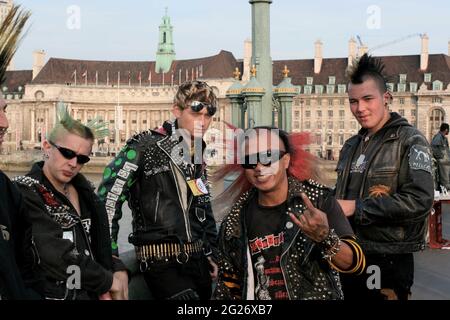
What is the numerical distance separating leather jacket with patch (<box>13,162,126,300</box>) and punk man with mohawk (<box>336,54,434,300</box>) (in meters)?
1.18

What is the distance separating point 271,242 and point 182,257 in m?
1.09

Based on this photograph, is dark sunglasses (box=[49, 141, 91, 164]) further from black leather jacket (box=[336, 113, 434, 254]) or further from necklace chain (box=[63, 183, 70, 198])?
black leather jacket (box=[336, 113, 434, 254])

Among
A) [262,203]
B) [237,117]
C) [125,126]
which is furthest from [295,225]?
[125,126]

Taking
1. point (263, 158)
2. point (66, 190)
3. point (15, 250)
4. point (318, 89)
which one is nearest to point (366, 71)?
point (263, 158)

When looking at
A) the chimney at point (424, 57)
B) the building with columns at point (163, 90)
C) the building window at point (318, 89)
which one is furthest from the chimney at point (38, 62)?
the chimney at point (424, 57)

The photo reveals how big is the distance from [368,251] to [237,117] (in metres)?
13.8

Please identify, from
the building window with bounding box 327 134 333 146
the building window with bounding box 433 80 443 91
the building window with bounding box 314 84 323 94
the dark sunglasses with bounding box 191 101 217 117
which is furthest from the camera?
the building window with bounding box 314 84 323 94

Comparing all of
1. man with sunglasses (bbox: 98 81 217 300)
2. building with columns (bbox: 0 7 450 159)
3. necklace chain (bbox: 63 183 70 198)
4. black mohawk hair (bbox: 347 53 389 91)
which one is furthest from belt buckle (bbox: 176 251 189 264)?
building with columns (bbox: 0 7 450 159)

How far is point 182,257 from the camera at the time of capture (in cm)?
374

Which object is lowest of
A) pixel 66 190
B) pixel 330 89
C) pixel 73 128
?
pixel 66 190

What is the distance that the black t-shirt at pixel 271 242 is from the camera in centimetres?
272

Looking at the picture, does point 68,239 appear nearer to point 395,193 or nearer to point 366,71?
point 395,193

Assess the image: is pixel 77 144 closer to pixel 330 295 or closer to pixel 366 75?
pixel 330 295

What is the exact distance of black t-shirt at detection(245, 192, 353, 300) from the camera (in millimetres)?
2723
